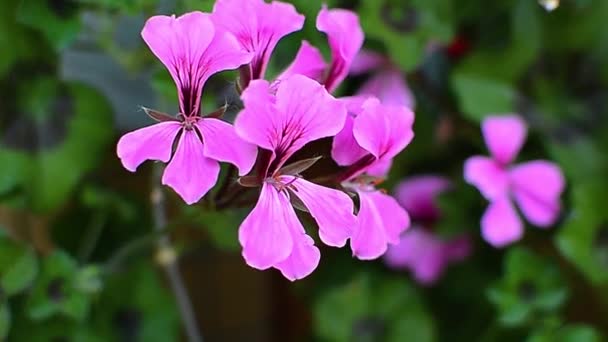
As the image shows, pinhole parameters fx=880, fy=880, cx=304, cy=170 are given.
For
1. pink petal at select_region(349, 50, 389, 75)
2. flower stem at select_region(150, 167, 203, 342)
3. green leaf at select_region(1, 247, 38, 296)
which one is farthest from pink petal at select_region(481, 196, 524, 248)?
green leaf at select_region(1, 247, 38, 296)

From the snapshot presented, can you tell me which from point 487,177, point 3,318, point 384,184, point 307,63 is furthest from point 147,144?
point 384,184

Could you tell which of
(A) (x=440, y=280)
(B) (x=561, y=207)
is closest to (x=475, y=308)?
(A) (x=440, y=280)

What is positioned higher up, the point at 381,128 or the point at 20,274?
the point at 381,128

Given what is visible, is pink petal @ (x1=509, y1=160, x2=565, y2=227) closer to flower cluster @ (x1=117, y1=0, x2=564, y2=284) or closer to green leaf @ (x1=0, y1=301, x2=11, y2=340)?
flower cluster @ (x1=117, y1=0, x2=564, y2=284)

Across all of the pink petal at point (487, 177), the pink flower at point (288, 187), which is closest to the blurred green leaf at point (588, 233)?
the pink petal at point (487, 177)

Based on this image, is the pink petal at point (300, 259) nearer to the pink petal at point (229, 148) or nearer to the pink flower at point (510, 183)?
the pink petal at point (229, 148)

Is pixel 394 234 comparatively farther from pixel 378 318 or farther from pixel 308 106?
pixel 378 318

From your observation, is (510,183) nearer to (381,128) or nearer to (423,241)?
(423,241)
